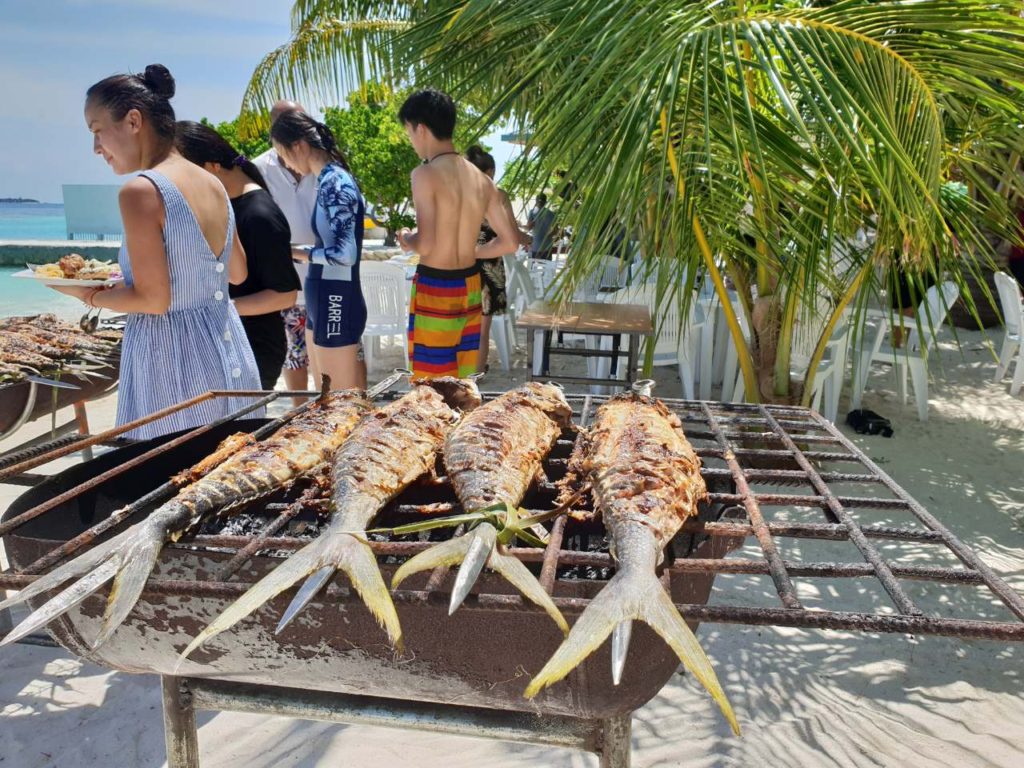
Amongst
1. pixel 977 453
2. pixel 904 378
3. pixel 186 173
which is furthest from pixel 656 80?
pixel 904 378

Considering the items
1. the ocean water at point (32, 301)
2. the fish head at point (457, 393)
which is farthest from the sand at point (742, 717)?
the ocean water at point (32, 301)

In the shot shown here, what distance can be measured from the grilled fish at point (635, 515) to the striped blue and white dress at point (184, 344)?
1708mm

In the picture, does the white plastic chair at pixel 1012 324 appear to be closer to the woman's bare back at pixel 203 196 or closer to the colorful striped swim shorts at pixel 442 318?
the colorful striped swim shorts at pixel 442 318

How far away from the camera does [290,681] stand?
1665mm

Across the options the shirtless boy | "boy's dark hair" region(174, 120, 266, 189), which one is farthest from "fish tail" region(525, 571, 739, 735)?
"boy's dark hair" region(174, 120, 266, 189)

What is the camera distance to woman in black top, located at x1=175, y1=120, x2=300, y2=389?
3.41 meters

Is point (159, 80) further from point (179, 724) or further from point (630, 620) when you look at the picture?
point (630, 620)

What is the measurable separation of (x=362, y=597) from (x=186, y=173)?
2.05 m

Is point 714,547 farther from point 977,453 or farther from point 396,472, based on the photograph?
point 977,453

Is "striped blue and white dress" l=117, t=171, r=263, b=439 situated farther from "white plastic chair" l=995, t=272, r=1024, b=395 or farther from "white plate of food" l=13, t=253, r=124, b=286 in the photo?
"white plastic chair" l=995, t=272, r=1024, b=395

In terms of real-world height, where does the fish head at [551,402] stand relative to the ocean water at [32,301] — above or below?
above

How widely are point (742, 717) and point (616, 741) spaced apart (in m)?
1.37

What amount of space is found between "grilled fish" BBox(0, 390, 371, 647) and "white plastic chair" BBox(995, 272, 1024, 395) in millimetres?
6887

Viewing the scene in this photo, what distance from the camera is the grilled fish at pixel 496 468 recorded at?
1.22 metres
